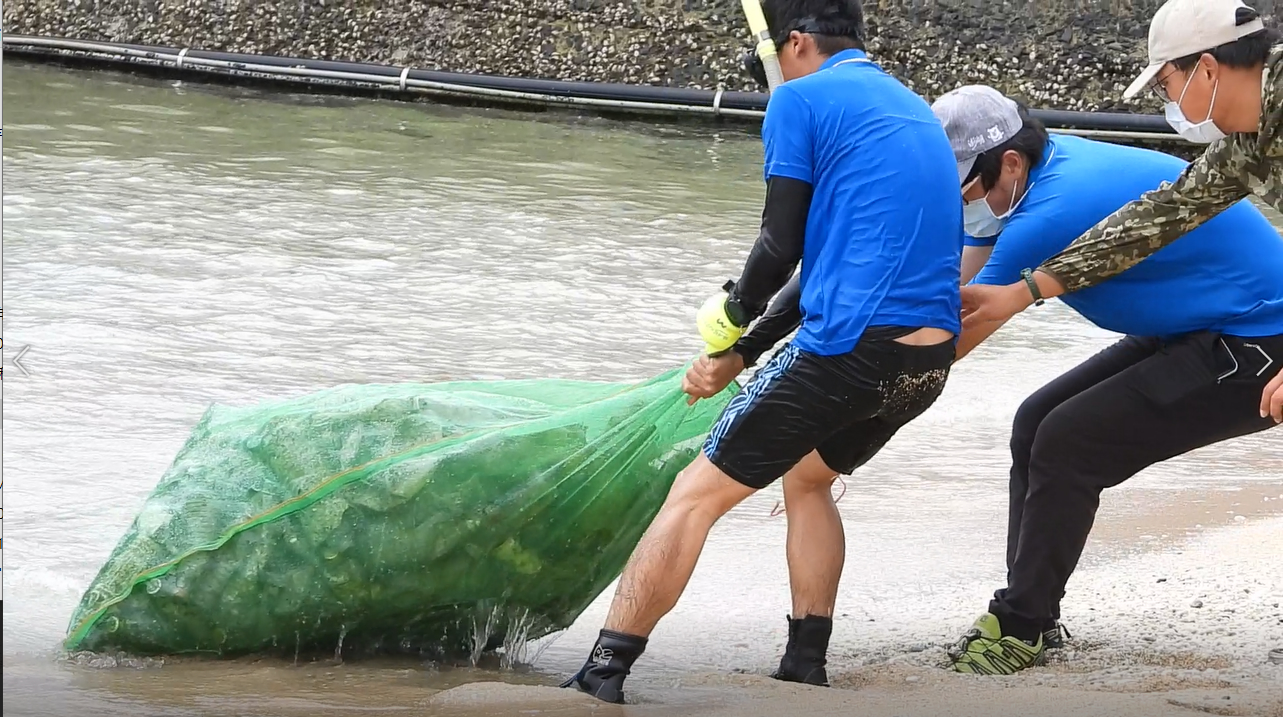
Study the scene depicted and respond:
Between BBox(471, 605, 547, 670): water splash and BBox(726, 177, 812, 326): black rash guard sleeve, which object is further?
BBox(471, 605, 547, 670): water splash

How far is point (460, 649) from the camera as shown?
342 centimetres

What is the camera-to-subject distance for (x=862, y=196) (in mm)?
2941

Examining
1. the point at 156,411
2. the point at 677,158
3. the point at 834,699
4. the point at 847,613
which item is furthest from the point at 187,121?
the point at 834,699

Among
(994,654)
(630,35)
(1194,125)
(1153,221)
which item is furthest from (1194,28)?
(630,35)

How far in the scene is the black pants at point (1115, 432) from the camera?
10.8ft

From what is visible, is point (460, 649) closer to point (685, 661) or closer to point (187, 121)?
point (685, 661)

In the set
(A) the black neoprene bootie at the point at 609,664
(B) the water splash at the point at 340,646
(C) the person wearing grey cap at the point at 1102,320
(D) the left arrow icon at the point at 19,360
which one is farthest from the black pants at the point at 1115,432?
(D) the left arrow icon at the point at 19,360

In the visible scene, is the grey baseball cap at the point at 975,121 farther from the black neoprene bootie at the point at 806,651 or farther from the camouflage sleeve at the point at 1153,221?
the black neoprene bootie at the point at 806,651

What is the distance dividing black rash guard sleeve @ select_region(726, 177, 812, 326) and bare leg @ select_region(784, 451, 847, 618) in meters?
0.47

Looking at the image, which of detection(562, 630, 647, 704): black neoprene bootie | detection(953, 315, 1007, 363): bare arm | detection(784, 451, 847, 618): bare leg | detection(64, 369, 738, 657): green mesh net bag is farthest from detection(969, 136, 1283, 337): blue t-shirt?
detection(562, 630, 647, 704): black neoprene bootie

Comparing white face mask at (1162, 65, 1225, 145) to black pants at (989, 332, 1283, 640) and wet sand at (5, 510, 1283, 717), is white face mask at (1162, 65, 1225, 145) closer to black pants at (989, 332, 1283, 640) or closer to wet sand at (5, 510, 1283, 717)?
black pants at (989, 332, 1283, 640)

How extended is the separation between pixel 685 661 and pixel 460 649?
0.53m

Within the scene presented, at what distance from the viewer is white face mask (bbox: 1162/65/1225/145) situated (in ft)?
9.86

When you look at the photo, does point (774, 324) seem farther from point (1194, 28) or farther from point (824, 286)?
point (1194, 28)
